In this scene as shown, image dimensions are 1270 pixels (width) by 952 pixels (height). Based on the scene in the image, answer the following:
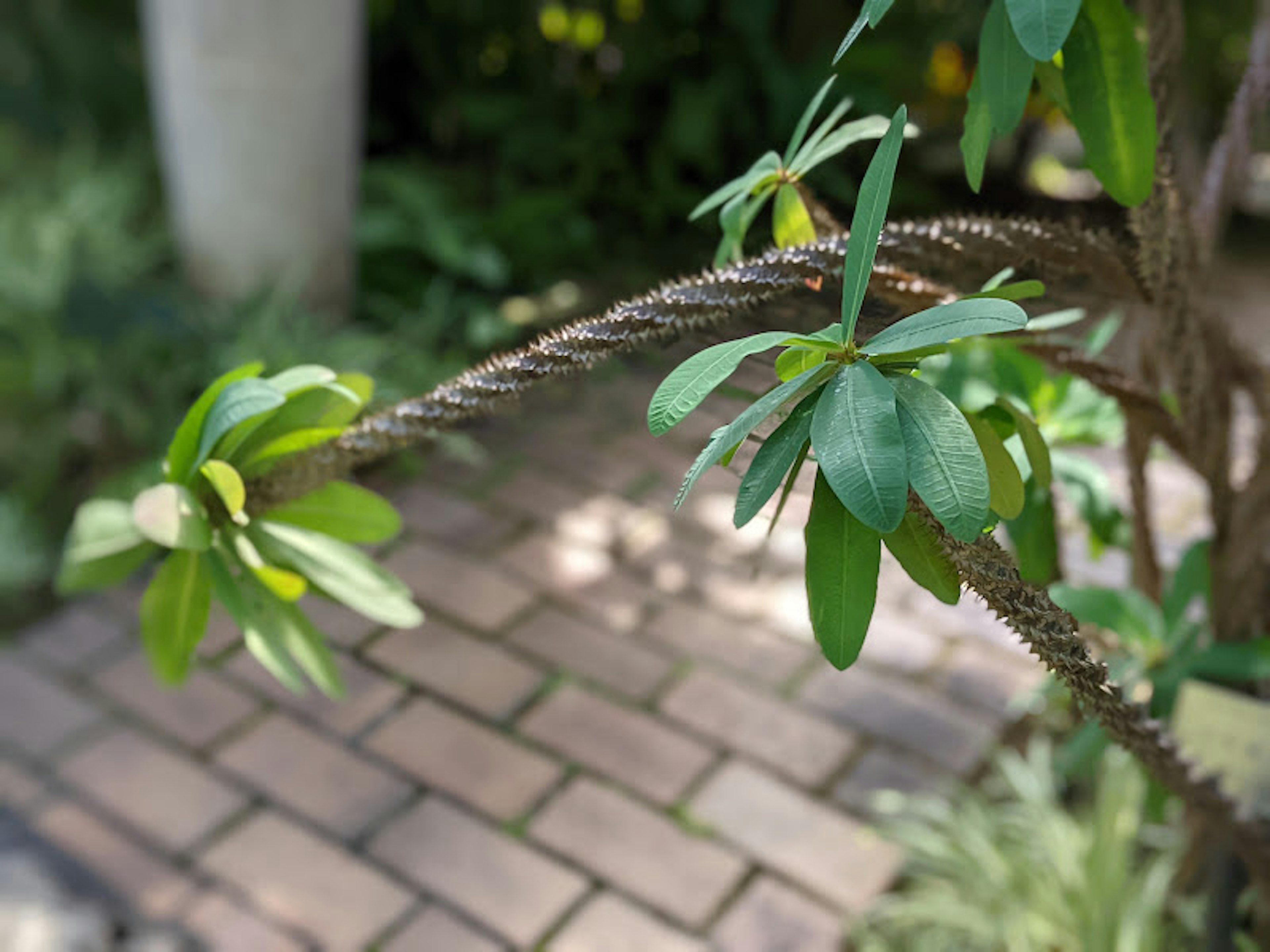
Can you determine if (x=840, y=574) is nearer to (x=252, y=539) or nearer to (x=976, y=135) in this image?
(x=976, y=135)

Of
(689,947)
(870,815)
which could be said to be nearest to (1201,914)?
(870,815)

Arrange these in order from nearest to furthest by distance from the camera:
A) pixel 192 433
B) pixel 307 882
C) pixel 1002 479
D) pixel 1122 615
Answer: pixel 1002 479 → pixel 192 433 → pixel 1122 615 → pixel 307 882

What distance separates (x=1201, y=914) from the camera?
57.1 inches

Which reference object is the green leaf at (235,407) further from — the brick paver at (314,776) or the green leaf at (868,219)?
the brick paver at (314,776)

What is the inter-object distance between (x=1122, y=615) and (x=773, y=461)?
836 millimetres

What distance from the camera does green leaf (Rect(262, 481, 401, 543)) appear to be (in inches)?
30.3

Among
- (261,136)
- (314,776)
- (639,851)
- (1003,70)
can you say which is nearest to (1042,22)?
(1003,70)

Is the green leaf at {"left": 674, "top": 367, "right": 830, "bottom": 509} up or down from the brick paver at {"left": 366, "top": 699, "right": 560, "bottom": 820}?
up

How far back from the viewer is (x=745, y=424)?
49cm

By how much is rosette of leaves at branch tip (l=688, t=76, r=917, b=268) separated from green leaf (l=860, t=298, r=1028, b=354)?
251 mm

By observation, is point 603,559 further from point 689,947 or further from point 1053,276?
point 1053,276

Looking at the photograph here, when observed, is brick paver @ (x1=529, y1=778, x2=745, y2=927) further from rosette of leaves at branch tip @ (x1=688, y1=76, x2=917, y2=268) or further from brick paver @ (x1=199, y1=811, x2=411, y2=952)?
rosette of leaves at branch tip @ (x1=688, y1=76, x2=917, y2=268)

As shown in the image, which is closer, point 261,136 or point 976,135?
point 976,135

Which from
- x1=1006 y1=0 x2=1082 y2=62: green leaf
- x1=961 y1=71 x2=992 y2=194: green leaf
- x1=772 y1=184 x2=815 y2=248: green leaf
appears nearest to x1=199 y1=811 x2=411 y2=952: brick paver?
x1=772 y1=184 x2=815 y2=248: green leaf
